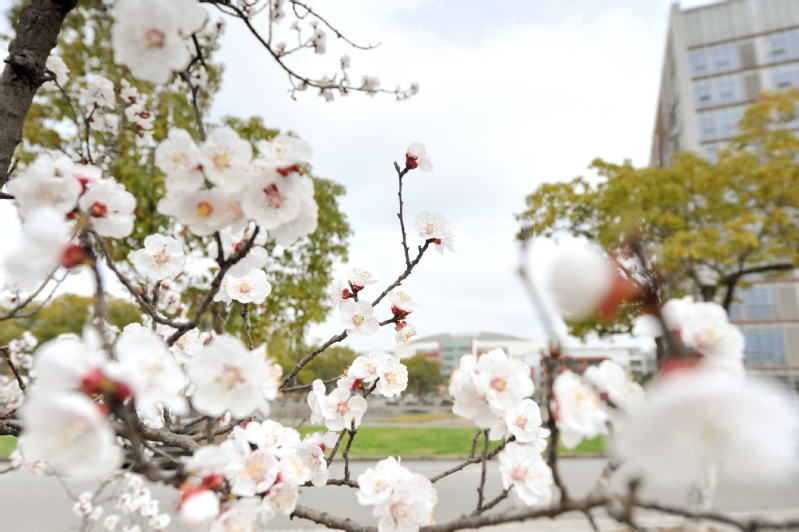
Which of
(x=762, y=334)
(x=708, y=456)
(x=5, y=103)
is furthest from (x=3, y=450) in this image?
(x=762, y=334)

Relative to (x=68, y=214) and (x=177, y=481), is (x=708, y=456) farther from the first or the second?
(x=68, y=214)

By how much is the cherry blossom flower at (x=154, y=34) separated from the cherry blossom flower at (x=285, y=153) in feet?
0.66

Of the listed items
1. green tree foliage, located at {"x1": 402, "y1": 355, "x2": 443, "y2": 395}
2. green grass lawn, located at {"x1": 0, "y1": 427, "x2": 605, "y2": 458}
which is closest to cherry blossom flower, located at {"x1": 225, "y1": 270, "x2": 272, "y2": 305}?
green grass lawn, located at {"x1": 0, "y1": 427, "x2": 605, "y2": 458}

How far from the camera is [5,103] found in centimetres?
123

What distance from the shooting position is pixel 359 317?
1.53m

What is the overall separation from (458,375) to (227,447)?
0.49 meters

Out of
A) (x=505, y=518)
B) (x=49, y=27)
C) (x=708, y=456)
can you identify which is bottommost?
(x=505, y=518)

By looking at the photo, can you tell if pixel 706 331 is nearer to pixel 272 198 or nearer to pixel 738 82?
pixel 272 198

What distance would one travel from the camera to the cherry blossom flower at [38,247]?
0.67 meters

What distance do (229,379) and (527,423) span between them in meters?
0.79

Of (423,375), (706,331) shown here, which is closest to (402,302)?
(706,331)

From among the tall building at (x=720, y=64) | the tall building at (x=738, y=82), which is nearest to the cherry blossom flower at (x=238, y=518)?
the tall building at (x=720, y=64)

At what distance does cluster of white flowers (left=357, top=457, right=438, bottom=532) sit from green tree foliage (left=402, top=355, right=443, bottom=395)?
24.5 metres

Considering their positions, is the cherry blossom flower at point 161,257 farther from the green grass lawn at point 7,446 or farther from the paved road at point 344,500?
the green grass lawn at point 7,446
